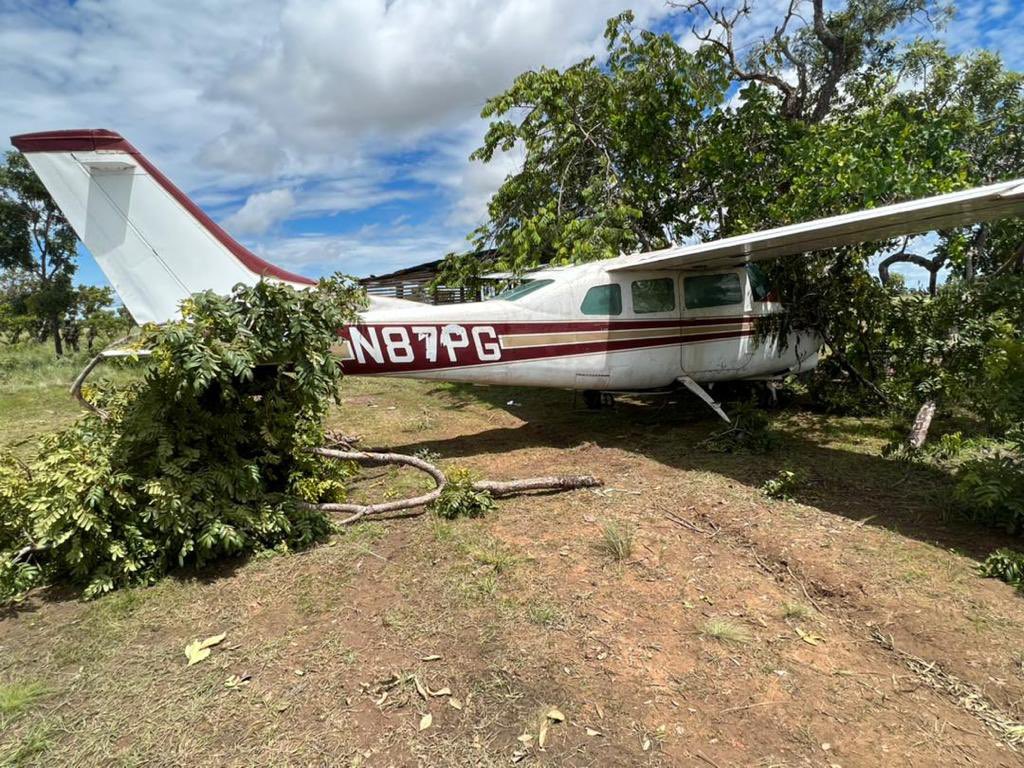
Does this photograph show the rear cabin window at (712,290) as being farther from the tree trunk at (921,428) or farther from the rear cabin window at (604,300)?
the tree trunk at (921,428)

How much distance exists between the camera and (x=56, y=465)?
12.5 feet

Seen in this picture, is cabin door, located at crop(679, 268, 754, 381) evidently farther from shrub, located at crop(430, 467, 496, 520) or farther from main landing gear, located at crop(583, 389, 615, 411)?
shrub, located at crop(430, 467, 496, 520)

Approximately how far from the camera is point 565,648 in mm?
3059

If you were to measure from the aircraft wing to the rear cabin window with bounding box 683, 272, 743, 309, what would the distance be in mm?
183

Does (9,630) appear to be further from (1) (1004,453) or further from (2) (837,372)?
(2) (837,372)

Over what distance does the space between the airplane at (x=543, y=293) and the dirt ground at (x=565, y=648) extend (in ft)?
7.77

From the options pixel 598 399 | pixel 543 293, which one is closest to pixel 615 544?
pixel 543 293

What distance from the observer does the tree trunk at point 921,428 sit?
636 cm

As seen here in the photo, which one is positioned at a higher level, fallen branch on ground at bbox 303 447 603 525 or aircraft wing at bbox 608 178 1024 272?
aircraft wing at bbox 608 178 1024 272

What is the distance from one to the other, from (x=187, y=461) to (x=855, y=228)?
22.3ft

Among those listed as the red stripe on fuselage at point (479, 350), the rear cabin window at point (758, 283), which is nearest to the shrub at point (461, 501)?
the red stripe on fuselage at point (479, 350)

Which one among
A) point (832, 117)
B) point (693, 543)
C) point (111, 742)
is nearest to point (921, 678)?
point (693, 543)

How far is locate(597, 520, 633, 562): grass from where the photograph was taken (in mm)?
4078

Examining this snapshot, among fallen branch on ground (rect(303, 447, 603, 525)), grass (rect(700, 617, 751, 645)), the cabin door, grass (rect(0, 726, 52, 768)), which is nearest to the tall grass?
fallen branch on ground (rect(303, 447, 603, 525))
